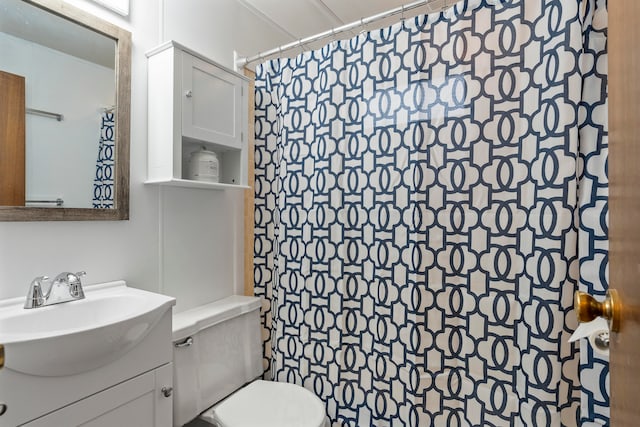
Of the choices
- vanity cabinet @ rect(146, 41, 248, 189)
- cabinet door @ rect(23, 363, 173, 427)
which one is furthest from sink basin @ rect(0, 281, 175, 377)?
vanity cabinet @ rect(146, 41, 248, 189)

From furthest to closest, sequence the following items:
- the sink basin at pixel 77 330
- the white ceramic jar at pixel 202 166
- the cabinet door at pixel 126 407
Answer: the white ceramic jar at pixel 202 166, the cabinet door at pixel 126 407, the sink basin at pixel 77 330

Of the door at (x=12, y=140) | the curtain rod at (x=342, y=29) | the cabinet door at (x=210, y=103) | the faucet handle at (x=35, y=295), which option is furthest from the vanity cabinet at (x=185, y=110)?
the faucet handle at (x=35, y=295)

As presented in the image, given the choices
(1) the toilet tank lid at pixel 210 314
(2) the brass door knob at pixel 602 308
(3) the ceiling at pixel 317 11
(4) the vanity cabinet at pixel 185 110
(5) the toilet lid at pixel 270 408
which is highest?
(3) the ceiling at pixel 317 11

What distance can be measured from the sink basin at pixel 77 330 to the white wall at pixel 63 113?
Result: 0.36 m

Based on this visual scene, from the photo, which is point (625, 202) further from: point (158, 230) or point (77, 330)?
point (158, 230)

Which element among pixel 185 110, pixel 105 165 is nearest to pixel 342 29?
pixel 185 110

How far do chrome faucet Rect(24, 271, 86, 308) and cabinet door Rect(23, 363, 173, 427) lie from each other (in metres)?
0.34

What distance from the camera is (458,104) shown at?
4.34ft

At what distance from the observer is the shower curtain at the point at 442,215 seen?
1.11m

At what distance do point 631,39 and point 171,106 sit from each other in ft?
4.55

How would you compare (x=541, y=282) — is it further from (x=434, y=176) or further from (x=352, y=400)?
(x=352, y=400)

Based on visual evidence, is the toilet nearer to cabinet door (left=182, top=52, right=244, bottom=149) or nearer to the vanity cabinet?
the vanity cabinet

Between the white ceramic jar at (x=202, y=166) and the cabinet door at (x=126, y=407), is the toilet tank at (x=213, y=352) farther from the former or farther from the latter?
the white ceramic jar at (x=202, y=166)

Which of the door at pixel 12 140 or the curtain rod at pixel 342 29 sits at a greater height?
the curtain rod at pixel 342 29
